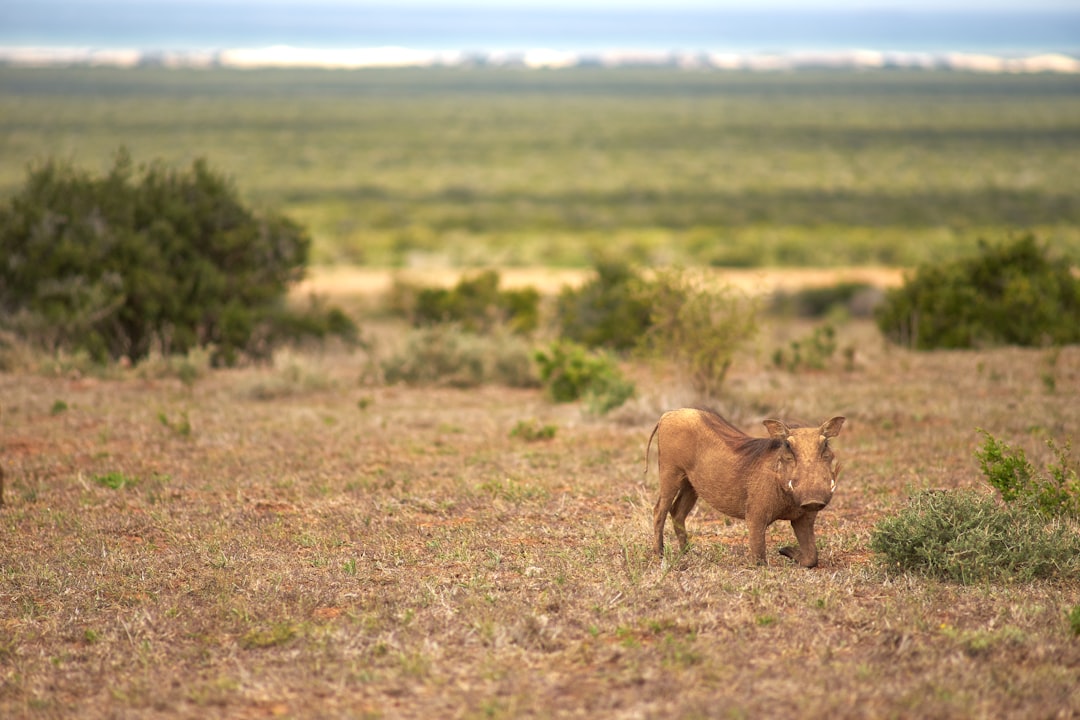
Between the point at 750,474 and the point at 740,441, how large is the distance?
0.25 meters

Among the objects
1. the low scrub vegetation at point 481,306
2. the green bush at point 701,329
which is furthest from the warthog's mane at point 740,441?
the low scrub vegetation at point 481,306

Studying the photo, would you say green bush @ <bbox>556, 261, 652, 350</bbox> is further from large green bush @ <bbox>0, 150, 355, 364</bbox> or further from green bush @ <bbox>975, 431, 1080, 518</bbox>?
green bush @ <bbox>975, 431, 1080, 518</bbox>

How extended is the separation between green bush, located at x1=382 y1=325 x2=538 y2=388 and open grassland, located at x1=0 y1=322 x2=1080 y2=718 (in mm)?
2854

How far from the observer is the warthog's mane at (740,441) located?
5.93 m

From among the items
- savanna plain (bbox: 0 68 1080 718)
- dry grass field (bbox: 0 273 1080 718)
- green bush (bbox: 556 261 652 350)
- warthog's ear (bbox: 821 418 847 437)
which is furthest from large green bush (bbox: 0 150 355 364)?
warthog's ear (bbox: 821 418 847 437)

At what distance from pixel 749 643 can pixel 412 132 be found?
82274 mm

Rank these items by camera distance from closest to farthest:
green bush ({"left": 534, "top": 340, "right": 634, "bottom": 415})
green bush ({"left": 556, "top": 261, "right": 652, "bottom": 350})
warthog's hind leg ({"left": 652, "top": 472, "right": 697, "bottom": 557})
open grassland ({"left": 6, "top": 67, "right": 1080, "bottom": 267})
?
warthog's hind leg ({"left": 652, "top": 472, "right": 697, "bottom": 557})
green bush ({"left": 534, "top": 340, "right": 634, "bottom": 415})
green bush ({"left": 556, "top": 261, "right": 652, "bottom": 350})
open grassland ({"left": 6, "top": 67, "right": 1080, "bottom": 267})

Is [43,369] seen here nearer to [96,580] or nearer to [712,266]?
[96,580]

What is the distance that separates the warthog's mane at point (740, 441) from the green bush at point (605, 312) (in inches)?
371

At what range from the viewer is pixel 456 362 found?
46.0ft

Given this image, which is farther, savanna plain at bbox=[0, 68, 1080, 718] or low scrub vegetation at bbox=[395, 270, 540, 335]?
low scrub vegetation at bbox=[395, 270, 540, 335]

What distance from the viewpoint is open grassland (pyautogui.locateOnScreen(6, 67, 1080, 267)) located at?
37156 mm

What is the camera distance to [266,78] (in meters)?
153

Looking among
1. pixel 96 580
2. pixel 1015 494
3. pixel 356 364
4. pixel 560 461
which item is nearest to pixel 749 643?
pixel 1015 494
